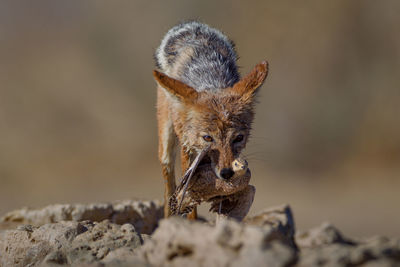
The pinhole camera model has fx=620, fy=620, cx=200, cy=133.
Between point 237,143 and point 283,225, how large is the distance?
1.29 meters

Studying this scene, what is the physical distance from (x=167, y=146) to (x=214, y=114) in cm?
187

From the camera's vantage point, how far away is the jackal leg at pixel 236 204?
634 centimetres

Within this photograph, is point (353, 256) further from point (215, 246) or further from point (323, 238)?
point (323, 238)

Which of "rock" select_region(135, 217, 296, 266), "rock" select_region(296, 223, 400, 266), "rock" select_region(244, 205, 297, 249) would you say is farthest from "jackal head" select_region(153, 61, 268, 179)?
"rock" select_region(296, 223, 400, 266)

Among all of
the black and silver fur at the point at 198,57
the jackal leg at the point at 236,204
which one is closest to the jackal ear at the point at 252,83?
the black and silver fur at the point at 198,57

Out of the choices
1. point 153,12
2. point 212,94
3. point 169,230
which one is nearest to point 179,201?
point 212,94

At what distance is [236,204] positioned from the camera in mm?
6383

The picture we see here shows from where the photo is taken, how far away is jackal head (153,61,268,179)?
21.8 ft

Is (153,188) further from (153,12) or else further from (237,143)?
(237,143)

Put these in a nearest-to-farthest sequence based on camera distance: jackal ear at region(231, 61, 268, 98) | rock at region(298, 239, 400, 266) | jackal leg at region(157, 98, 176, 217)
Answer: rock at region(298, 239, 400, 266) → jackal ear at region(231, 61, 268, 98) → jackal leg at region(157, 98, 176, 217)

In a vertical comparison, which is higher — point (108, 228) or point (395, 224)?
point (108, 228)

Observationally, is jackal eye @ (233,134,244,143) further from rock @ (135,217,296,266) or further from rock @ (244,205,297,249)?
rock @ (135,217,296,266)

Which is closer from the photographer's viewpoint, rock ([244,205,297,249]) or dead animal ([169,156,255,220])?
dead animal ([169,156,255,220])

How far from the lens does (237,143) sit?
680cm
